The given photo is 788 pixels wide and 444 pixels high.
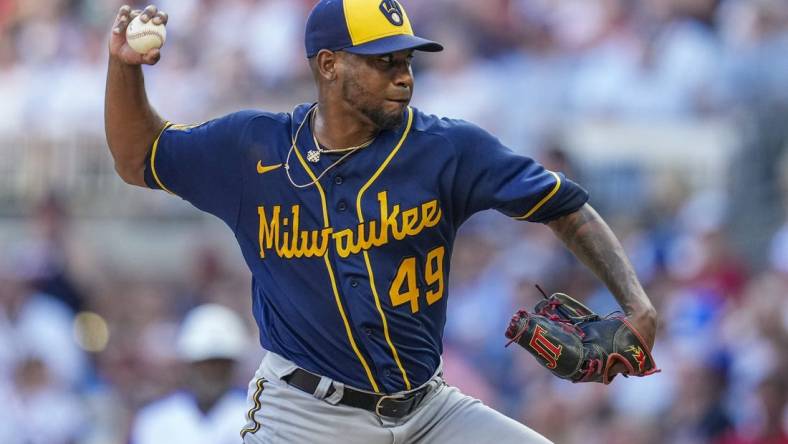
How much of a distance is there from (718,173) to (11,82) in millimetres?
6868

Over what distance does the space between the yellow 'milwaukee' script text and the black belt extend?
0.39 metres

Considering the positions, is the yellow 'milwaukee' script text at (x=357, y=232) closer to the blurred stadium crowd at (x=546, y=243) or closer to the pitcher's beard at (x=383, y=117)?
the pitcher's beard at (x=383, y=117)

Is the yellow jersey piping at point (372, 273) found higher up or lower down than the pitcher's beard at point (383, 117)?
lower down

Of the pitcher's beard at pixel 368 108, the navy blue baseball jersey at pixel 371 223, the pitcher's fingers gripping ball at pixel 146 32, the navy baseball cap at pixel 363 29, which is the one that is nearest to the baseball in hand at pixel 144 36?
the pitcher's fingers gripping ball at pixel 146 32

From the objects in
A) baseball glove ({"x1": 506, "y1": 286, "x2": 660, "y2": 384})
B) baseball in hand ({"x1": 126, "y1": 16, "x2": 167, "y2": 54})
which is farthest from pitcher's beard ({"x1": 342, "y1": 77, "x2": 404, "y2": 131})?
baseball glove ({"x1": 506, "y1": 286, "x2": 660, "y2": 384})

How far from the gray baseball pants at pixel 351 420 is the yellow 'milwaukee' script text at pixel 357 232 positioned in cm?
37

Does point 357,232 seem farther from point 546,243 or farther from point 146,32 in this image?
point 546,243

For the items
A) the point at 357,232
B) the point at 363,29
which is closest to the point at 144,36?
the point at 363,29

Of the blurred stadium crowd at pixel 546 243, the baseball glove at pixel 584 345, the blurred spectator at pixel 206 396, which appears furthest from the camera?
the blurred stadium crowd at pixel 546 243

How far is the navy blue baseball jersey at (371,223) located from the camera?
14.7ft

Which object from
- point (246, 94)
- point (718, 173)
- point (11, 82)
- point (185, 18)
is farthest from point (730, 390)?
point (11, 82)

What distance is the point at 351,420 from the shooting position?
4.50 meters

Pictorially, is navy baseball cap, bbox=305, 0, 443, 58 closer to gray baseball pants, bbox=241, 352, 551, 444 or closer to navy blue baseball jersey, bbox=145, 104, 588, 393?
navy blue baseball jersey, bbox=145, 104, 588, 393

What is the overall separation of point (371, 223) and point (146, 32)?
935 mm
